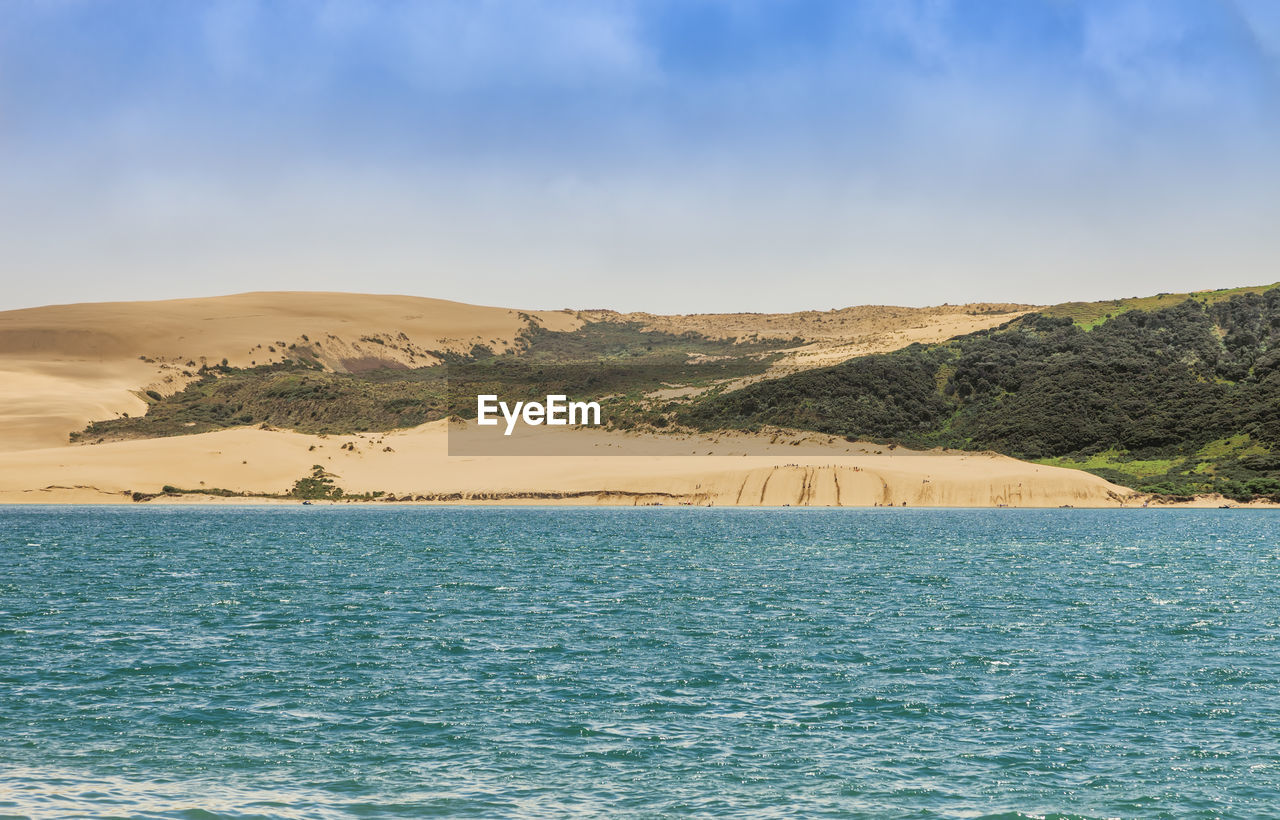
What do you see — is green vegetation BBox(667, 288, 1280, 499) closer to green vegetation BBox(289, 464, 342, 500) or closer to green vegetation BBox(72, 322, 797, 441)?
green vegetation BBox(72, 322, 797, 441)

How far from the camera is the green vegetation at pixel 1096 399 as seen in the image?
127 m

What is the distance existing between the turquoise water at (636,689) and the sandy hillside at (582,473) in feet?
226

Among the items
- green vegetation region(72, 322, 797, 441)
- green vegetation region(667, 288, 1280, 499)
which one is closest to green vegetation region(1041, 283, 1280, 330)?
green vegetation region(667, 288, 1280, 499)

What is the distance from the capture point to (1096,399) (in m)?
142

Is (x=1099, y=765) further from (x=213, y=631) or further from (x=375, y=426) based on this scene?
(x=375, y=426)

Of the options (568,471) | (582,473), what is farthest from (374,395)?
(582,473)

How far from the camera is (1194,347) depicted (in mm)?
153500

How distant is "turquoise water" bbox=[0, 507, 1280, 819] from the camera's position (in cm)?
1836

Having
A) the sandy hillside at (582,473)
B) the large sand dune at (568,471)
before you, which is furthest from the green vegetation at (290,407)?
the sandy hillside at (582,473)

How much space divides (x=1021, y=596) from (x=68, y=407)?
503 ft

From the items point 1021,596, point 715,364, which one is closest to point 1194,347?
point 715,364

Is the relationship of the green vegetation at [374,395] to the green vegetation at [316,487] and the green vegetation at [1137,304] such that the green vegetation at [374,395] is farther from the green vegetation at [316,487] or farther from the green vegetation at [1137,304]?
the green vegetation at [1137,304]

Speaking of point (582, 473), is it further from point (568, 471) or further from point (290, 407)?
point (290, 407)

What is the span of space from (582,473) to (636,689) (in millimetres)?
104980
